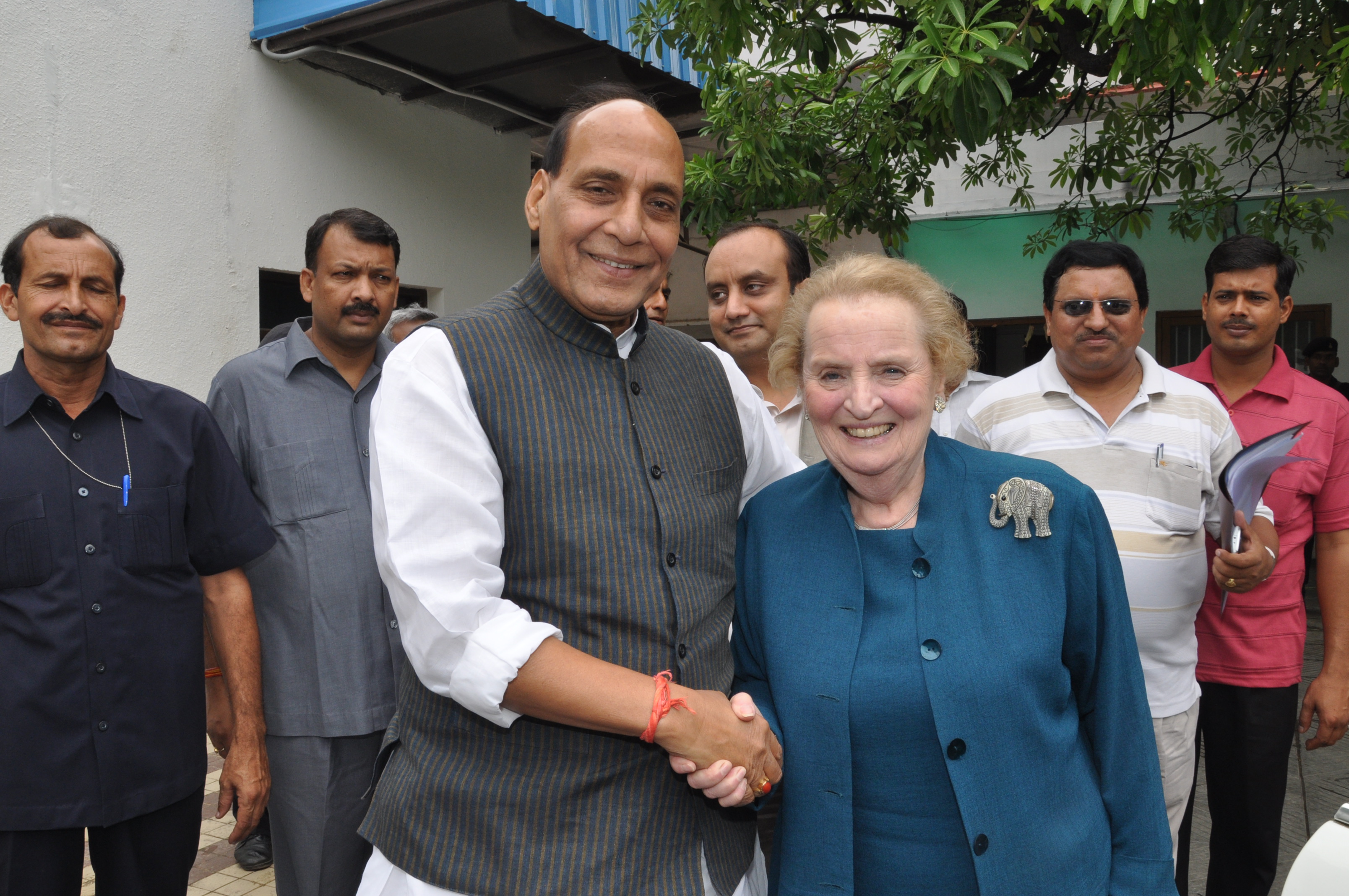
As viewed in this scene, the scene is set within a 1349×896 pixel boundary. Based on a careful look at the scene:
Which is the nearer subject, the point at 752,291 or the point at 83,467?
the point at 83,467

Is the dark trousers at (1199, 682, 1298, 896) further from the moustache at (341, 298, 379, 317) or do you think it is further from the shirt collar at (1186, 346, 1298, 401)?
the moustache at (341, 298, 379, 317)

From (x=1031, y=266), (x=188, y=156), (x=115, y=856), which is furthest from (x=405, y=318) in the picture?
(x=1031, y=266)

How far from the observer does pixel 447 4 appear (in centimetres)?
580

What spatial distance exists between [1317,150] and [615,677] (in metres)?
11.9

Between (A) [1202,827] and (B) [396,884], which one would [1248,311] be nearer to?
(A) [1202,827]

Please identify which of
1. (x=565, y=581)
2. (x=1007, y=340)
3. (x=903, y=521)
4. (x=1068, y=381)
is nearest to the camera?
(x=565, y=581)

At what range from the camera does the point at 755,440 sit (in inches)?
82.7

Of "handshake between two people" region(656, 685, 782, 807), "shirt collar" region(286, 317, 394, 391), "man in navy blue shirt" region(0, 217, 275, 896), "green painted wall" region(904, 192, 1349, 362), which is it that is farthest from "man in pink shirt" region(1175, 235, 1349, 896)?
"green painted wall" region(904, 192, 1349, 362)

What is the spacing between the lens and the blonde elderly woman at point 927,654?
170 cm

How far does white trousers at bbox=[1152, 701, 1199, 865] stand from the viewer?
2797 millimetres

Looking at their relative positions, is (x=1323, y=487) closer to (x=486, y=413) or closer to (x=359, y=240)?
(x=486, y=413)

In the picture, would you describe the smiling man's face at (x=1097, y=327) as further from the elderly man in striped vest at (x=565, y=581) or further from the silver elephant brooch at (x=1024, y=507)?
the elderly man in striped vest at (x=565, y=581)

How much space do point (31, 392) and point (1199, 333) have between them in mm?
11570

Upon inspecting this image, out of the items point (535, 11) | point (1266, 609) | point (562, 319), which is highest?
point (535, 11)
